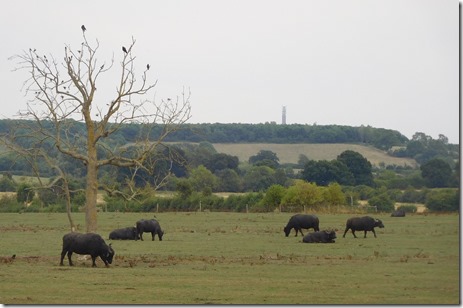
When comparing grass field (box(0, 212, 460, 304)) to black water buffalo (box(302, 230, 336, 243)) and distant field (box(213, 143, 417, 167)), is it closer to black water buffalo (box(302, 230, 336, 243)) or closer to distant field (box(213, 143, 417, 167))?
black water buffalo (box(302, 230, 336, 243))

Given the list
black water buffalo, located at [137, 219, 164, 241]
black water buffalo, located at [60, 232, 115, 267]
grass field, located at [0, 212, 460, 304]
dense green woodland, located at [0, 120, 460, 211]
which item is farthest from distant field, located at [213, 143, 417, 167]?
black water buffalo, located at [60, 232, 115, 267]

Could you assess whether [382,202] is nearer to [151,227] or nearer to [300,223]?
[300,223]

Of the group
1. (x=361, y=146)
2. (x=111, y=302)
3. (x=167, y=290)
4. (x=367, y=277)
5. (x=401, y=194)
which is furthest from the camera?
(x=361, y=146)

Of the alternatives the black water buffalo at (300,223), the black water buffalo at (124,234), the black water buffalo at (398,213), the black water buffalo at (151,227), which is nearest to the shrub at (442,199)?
the black water buffalo at (300,223)

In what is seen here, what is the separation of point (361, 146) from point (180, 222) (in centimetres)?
6283

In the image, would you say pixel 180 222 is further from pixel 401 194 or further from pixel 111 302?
pixel 111 302

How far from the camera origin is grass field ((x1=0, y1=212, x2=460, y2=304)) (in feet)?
71.8

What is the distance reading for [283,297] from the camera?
869 inches

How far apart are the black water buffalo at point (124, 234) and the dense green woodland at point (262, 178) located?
65.8 inches

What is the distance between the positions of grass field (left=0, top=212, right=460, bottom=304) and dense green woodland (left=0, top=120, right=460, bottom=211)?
Result: 245 centimetres

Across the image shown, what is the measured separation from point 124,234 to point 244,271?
18.3m

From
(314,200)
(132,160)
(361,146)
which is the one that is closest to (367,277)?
(132,160)

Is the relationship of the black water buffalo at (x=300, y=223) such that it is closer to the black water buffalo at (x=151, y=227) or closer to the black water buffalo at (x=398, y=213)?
the black water buffalo at (x=151, y=227)

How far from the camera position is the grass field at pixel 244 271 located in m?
21.9
